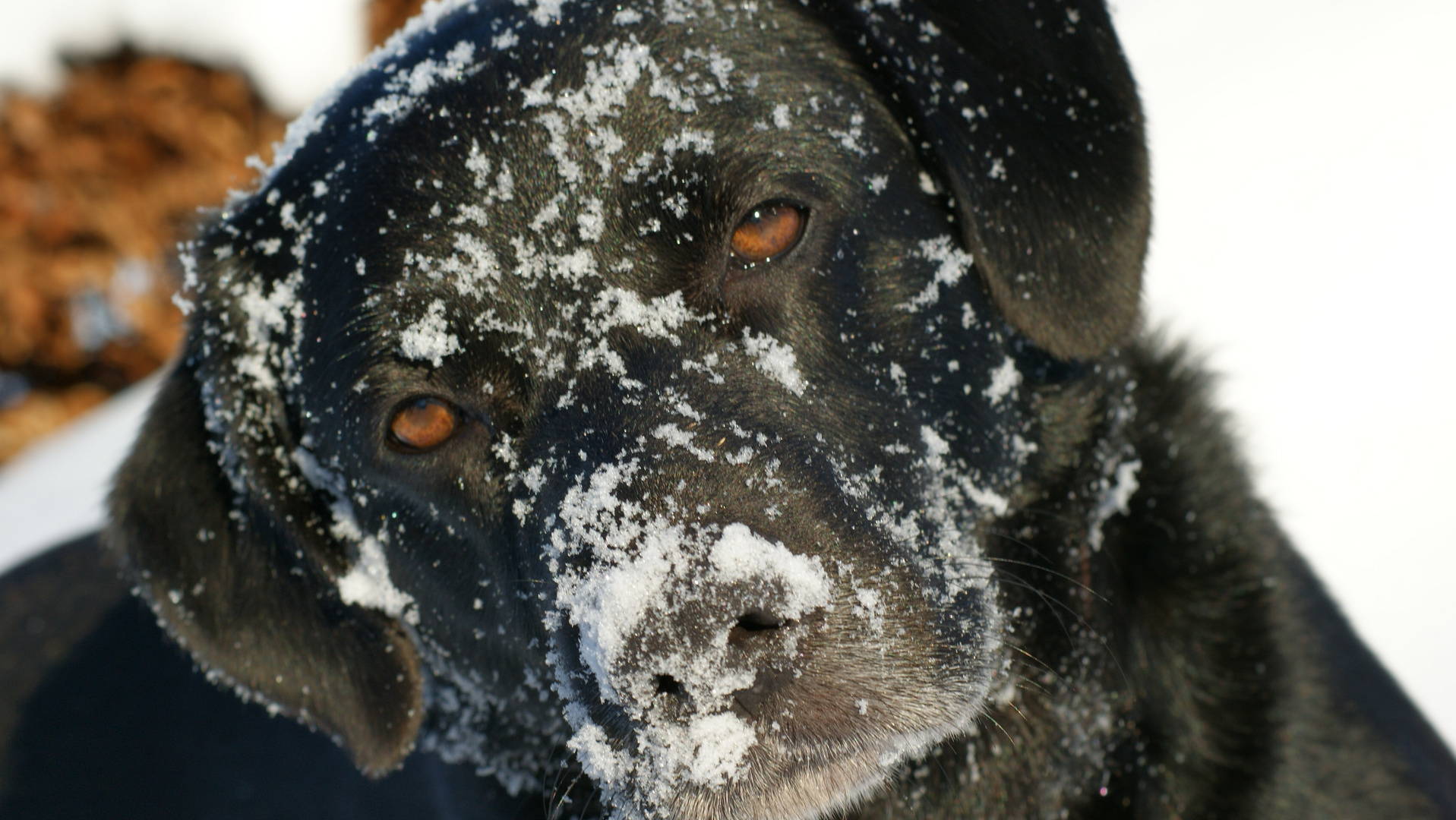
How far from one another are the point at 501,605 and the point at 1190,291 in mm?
3470

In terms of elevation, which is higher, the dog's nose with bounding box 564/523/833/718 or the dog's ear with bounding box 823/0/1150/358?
the dog's ear with bounding box 823/0/1150/358

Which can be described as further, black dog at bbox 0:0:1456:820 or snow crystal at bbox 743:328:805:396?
snow crystal at bbox 743:328:805:396

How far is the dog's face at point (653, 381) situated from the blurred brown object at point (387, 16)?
5.74m

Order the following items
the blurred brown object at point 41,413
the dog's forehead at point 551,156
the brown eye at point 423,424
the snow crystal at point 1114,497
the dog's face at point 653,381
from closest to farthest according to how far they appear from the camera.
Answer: the dog's face at point 653,381
the dog's forehead at point 551,156
the brown eye at point 423,424
the snow crystal at point 1114,497
the blurred brown object at point 41,413

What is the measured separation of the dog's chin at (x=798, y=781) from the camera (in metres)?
1.40

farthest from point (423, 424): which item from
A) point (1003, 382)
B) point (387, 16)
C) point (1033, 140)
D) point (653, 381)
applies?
point (387, 16)

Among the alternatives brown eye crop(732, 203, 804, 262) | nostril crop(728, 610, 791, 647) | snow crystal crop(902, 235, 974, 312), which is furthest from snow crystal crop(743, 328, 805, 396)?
nostril crop(728, 610, 791, 647)

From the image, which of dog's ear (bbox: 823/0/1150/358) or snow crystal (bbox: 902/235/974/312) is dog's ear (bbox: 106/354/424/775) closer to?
snow crystal (bbox: 902/235/974/312)

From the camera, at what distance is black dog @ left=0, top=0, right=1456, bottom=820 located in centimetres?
143

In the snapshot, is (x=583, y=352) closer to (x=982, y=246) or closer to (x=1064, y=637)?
(x=982, y=246)

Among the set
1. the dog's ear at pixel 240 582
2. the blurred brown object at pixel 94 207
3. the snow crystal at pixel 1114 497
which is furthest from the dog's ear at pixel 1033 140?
the blurred brown object at pixel 94 207

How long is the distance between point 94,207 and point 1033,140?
7277 millimetres

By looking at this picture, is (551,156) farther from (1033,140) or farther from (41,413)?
(41,413)

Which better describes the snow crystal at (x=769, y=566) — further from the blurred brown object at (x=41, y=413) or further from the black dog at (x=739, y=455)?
the blurred brown object at (x=41, y=413)
